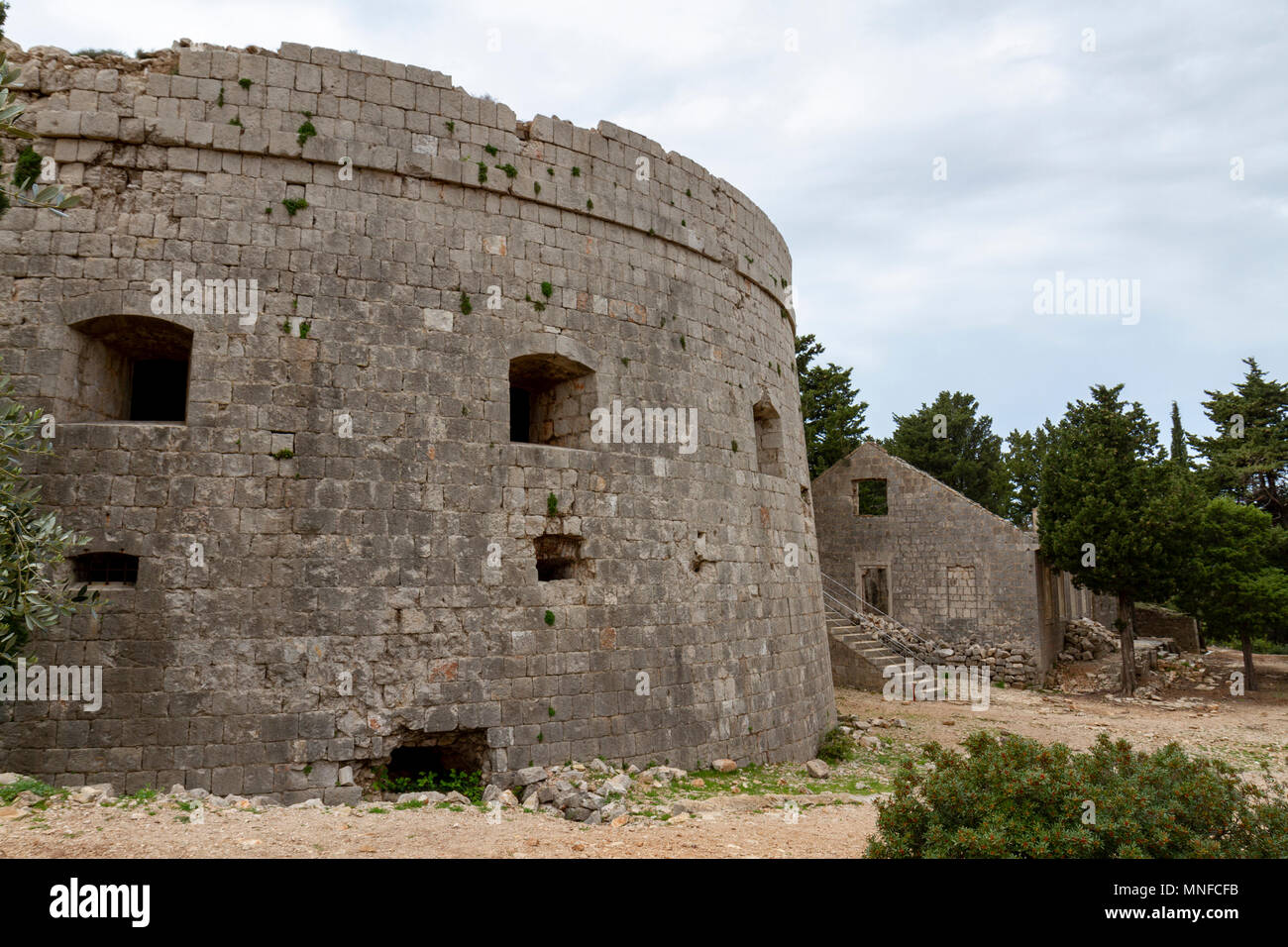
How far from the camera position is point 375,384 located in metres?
7.98

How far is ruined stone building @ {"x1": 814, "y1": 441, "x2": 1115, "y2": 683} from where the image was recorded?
1975 centimetres

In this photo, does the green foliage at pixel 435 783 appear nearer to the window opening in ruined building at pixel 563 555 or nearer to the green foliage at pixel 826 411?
the window opening in ruined building at pixel 563 555

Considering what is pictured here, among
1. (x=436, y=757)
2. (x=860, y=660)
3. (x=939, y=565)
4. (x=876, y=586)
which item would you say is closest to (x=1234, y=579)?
(x=939, y=565)

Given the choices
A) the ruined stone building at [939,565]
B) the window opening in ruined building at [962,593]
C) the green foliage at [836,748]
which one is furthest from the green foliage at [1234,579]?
the green foliage at [836,748]

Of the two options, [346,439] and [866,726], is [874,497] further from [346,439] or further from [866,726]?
[346,439]

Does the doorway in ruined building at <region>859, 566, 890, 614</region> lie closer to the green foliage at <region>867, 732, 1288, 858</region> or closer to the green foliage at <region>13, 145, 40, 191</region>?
the green foliage at <region>867, 732, 1288, 858</region>

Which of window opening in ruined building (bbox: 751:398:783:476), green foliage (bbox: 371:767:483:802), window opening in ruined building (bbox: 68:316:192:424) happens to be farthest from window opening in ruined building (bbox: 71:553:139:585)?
window opening in ruined building (bbox: 751:398:783:476)

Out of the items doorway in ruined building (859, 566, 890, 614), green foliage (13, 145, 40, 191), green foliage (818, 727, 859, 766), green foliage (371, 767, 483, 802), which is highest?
green foliage (13, 145, 40, 191)

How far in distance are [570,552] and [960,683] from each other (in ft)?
43.2

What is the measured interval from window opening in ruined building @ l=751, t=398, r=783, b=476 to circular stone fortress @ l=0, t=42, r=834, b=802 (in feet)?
7.31

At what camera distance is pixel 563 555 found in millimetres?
8805

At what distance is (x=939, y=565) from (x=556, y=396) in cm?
1430

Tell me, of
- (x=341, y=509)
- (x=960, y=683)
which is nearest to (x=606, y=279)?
(x=341, y=509)
